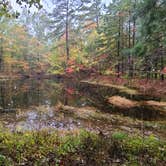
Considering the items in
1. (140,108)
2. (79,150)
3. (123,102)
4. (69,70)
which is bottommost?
(140,108)

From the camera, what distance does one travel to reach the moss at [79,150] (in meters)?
5.66

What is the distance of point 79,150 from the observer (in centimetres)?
617

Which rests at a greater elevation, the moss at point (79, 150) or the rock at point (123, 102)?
the moss at point (79, 150)

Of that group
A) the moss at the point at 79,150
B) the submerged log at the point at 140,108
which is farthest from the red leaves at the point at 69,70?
the moss at the point at 79,150

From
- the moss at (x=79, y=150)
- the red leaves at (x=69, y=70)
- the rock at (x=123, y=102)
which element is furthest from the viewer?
the red leaves at (x=69, y=70)

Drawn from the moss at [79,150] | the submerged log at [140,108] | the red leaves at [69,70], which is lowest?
the submerged log at [140,108]

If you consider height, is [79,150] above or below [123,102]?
above

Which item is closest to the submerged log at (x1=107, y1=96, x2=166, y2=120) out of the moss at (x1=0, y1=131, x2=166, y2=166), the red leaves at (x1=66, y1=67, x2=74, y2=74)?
the moss at (x1=0, y1=131, x2=166, y2=166)

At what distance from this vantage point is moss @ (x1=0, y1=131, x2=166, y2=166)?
18.6 feet

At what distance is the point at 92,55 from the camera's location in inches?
1405

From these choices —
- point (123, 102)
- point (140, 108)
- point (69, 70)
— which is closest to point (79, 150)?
point (140, 108)

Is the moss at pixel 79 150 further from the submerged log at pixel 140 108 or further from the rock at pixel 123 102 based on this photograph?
the rock at pixel 123 102

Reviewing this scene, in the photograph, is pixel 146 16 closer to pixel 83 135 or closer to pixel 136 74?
pixel 83 135

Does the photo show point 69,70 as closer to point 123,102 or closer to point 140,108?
point 123,102
